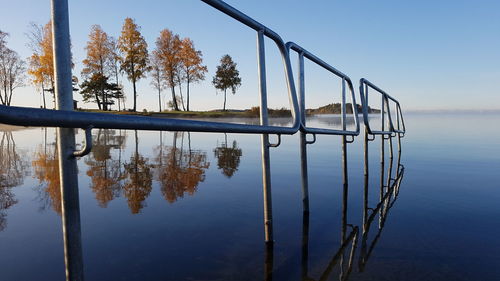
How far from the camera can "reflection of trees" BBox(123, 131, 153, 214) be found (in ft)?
12.2

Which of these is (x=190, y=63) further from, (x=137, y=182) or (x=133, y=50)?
(x=133, y=50)

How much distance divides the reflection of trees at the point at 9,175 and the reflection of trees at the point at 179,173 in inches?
67.7

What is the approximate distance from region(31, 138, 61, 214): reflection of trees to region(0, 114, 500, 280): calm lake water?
0.02 metres

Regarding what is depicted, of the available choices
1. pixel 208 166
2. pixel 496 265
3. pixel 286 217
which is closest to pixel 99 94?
pixel 208 166

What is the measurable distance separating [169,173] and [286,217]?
2.79m

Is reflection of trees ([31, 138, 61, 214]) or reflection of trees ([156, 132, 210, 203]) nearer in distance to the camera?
reflection of trees ([31, 138, 61, 214])

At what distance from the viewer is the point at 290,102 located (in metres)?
2.73

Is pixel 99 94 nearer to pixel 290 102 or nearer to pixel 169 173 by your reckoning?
pixel 169 173

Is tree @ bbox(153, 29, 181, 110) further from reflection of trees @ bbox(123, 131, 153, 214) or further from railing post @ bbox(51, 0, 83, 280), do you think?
railing post @ bbox(51, 0, 83, 280)

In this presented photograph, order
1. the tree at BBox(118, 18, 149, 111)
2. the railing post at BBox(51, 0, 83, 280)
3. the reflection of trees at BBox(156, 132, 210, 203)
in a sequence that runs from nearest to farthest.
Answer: the railing post at BBox(51, 0, 83, 280)
the tree at BBox(118, 18, 149, 111)
the reflection of trees at BBox(156, 132, 210, 203)

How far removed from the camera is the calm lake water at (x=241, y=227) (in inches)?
86.1

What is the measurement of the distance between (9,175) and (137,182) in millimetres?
2302

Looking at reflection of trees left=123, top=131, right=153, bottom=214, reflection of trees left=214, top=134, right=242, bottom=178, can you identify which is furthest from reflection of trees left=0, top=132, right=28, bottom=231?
reflection of trees left=214, top=134, right=242, bottom=178

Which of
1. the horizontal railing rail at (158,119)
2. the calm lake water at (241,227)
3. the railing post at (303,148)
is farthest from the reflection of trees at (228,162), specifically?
the horizontal railing rail at (158,119)
